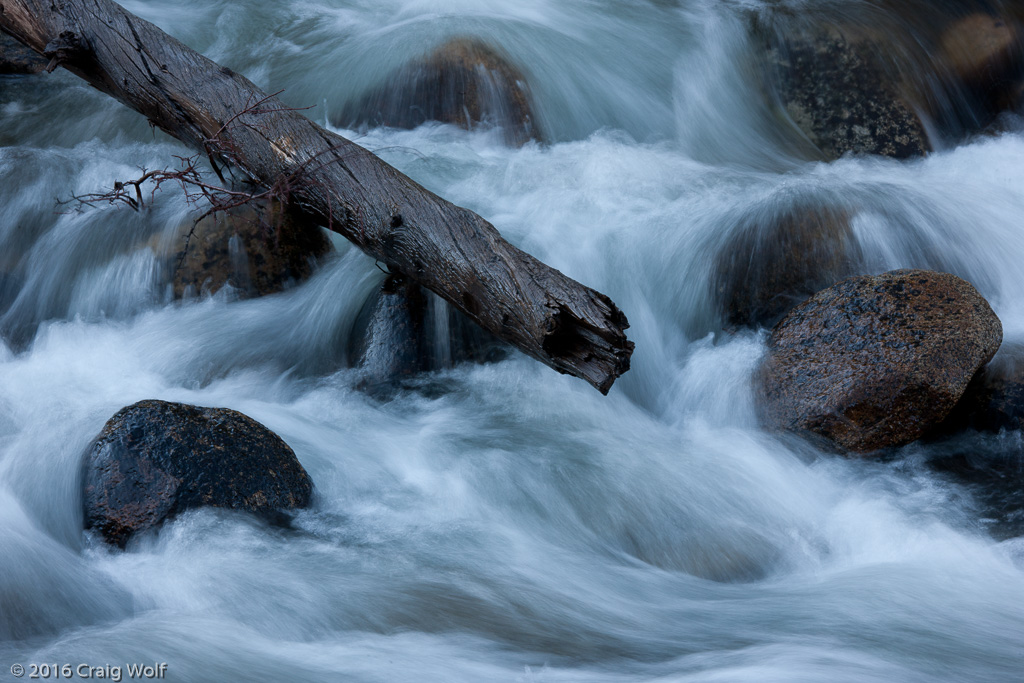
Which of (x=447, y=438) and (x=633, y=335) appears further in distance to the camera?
(x=633, y=335)

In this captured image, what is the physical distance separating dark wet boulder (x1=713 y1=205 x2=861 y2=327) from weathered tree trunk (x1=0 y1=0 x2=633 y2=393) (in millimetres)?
1695

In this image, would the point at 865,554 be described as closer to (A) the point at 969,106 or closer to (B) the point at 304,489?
(B) the point at 304,489

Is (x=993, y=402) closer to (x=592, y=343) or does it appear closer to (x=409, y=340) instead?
(x=592, y=343)

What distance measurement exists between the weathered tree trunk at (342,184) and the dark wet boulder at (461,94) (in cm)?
160

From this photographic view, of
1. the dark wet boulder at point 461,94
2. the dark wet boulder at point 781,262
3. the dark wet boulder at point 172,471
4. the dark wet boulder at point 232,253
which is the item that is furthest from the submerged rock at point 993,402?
the dark wet boulder at point 232,253

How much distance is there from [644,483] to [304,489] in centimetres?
161

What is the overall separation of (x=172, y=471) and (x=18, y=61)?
563 cm

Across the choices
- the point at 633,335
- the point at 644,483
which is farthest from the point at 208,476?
the point at 633,335

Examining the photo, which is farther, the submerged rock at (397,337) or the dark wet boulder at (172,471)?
the submerged rock at (397,337)

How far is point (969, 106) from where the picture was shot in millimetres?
6473

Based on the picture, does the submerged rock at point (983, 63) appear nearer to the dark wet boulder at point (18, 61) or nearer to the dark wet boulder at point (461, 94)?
the dark wet boulder at point (461, 94)

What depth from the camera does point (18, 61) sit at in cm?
681

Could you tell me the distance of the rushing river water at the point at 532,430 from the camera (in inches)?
109

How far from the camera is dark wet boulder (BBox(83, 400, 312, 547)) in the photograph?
307 cm
